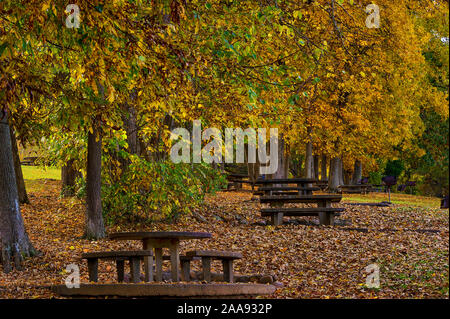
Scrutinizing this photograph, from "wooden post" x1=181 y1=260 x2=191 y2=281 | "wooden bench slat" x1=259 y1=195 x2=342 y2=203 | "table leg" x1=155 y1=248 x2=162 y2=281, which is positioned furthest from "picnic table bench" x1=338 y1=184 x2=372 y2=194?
"table leg" x1=155 y1=248 x2=162 y2=281

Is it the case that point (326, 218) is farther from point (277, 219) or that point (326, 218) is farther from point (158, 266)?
point (158, 266)

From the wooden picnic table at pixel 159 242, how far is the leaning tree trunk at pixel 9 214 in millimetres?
3997

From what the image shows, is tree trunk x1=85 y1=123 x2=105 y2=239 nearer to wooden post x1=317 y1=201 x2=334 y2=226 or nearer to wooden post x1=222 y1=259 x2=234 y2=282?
wooden post x1=317 y1=201 x2=334 y2=226

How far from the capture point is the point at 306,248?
37.7 ft

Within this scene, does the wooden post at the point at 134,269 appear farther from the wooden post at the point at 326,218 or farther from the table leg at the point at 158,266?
the wooden post at the point at 326,218

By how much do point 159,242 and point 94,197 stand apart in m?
6.14

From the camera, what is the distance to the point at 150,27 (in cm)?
771

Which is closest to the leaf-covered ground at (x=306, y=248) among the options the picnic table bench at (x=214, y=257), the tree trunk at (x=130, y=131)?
the picnic table bench at (x=214, y=257)

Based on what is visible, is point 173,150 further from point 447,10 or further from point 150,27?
point 447,10

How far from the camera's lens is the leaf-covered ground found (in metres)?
7.79

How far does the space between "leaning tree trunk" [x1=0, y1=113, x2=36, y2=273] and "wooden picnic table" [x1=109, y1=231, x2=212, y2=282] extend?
3997mm
